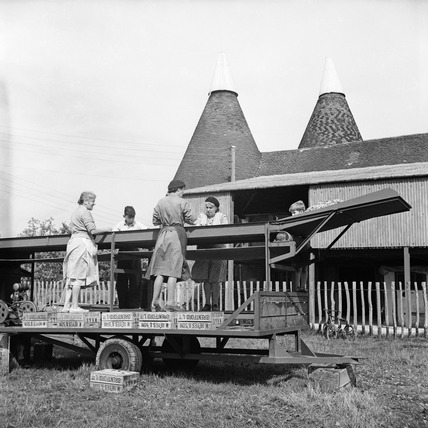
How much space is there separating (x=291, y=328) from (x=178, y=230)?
1807mm

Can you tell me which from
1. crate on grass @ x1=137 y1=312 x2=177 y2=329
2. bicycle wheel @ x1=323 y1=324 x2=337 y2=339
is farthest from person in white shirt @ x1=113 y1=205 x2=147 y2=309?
bicycle wheel @ x1=323 y1=324 x2=337 y2=339

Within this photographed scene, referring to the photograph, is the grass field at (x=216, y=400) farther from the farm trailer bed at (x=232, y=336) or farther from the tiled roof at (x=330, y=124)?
the tiled roof at (x=330, y=124)

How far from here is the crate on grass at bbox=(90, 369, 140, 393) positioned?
20.1 ft

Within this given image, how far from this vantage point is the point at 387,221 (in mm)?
16516

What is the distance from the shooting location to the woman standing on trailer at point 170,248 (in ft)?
22.6

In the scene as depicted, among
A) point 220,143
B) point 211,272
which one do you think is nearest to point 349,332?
point 211,272

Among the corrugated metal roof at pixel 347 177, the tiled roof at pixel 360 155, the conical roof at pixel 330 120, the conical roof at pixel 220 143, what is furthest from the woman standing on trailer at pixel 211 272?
the conical roof at pixel 330 120

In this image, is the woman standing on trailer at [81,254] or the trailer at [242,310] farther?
the woman standing on trailer at [81,254]

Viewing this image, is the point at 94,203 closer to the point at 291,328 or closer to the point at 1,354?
the point at 1,354

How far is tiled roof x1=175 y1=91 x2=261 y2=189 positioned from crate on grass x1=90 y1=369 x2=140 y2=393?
1979 cm

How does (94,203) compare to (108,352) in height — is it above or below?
above

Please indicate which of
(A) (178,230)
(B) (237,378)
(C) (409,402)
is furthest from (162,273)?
(C) (409,402)

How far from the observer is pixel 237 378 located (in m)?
7.16

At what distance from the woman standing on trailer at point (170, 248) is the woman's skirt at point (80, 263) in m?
0.86
